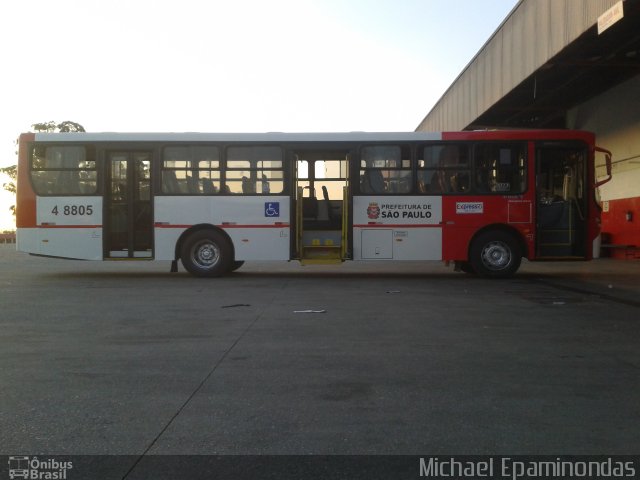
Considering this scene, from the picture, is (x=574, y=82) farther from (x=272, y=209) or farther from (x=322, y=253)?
(x=272, y=209)

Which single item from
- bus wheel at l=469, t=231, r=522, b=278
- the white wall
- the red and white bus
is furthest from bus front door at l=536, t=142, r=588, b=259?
the white wall

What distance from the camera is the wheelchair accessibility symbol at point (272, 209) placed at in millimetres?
14156

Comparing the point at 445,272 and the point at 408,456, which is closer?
the point at 408,456

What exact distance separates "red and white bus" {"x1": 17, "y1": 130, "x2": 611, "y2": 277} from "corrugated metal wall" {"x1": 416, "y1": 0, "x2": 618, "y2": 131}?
8.94 feet

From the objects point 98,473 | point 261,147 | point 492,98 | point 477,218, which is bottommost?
point 98,473

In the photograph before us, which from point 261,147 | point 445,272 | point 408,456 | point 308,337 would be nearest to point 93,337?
point 308,337

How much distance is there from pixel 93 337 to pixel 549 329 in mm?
5407

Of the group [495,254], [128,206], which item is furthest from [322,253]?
[128,206]

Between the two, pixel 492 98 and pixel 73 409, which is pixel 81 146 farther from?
pixel 492 98

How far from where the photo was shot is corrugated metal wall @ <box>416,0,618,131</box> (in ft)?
47.4

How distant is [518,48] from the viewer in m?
18.8

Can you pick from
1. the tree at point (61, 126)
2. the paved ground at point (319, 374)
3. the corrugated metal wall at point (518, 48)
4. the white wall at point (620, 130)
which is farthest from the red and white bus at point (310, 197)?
the tree at point (61, 126)

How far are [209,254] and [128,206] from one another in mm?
2107

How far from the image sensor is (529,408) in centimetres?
463
